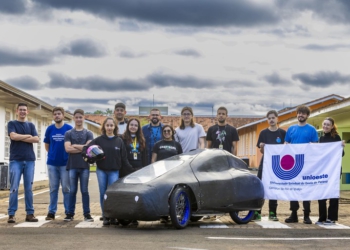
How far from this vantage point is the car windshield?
1229cm

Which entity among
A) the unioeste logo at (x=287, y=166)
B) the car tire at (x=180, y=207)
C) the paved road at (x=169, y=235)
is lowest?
the paved road at (x=169, y=235)

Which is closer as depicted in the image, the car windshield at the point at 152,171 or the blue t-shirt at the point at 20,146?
the car windshield at the point at 152,171

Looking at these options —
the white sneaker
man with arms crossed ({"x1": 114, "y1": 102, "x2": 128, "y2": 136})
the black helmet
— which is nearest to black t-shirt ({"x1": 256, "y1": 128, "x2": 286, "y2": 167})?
the white sneaker

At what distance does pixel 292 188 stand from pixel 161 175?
3293 mm

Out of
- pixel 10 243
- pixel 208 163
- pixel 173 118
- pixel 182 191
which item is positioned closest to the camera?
pixel 10 243

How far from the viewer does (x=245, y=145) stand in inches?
2638

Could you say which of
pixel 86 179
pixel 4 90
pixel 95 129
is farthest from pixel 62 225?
pixel 95 129

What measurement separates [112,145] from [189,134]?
1752 mm

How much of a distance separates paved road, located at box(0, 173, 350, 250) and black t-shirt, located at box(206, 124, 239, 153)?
152 cm

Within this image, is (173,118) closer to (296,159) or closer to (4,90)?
(4,90)

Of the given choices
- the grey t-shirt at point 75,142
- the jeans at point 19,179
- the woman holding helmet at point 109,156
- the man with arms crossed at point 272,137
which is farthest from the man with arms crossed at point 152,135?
the jeans at point 19,179

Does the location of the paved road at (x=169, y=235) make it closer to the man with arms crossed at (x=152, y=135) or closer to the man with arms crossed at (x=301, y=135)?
the man with arms crossed at (x=301, y=135)

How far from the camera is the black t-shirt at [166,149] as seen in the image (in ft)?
45.4

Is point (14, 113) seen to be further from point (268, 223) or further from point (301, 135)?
point (268, 223)
